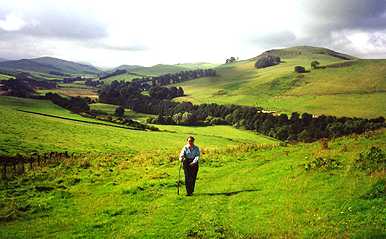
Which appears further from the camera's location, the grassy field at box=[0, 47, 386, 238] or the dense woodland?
the dense woodland

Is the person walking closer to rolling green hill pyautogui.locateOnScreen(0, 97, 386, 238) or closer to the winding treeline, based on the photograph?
rolling green hill pyautogui.locateOnScreen(0, 97, 386, 238)

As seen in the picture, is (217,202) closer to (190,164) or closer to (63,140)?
(190,164)

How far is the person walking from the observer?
20250 mm

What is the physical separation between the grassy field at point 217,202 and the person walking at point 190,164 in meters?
0.66

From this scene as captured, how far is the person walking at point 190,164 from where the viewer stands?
66.4ft

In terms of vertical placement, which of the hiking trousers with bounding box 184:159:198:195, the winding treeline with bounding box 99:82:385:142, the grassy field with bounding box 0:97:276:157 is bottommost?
the winding treeline with bounding box 99:82:385:142

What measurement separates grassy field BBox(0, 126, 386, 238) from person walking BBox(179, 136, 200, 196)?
2.17 ft

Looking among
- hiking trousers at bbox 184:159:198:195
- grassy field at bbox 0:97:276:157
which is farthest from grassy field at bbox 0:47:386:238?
grassy field at bbox 0:97:276:157

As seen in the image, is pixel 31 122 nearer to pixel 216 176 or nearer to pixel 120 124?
pixel 120 124

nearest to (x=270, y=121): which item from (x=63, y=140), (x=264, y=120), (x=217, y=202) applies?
(x=264, y=120)

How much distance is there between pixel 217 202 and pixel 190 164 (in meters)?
2.87

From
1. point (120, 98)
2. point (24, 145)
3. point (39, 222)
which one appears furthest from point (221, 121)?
point (39, 222)

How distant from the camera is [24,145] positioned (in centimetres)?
4225

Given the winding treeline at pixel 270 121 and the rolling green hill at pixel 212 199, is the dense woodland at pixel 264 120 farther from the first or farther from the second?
the rolling green hill at pixel 212 199
